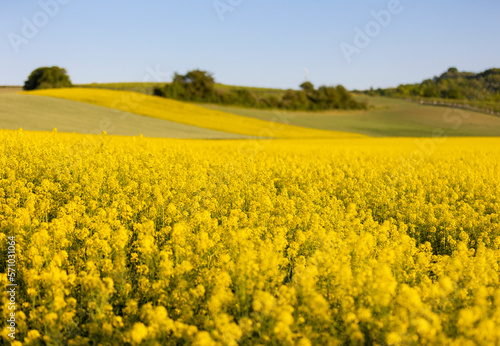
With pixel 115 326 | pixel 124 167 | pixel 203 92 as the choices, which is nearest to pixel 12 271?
pixel 115 326

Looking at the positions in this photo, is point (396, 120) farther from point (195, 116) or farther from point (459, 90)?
point (459, 90)

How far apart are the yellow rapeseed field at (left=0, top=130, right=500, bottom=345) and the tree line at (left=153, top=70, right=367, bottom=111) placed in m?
52.9

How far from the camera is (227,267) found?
487 cm

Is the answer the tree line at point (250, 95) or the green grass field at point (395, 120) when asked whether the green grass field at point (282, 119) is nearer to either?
the green grass field at point (395, 120)

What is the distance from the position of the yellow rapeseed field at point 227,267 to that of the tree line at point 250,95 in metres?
52.9

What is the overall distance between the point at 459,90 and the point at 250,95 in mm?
42784

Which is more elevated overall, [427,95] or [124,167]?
[427,95]

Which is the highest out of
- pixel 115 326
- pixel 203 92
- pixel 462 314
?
pixel 203 92

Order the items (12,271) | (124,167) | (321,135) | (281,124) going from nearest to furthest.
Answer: (12,271), (124,167), (321,135), (281,124)

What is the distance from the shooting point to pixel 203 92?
2478 inches

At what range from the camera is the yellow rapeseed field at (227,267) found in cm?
392

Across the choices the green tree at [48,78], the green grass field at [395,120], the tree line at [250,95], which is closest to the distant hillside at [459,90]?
the green grass field at [395,120]

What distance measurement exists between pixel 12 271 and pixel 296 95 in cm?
6396

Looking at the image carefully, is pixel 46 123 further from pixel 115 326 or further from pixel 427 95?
pixel 427 95
